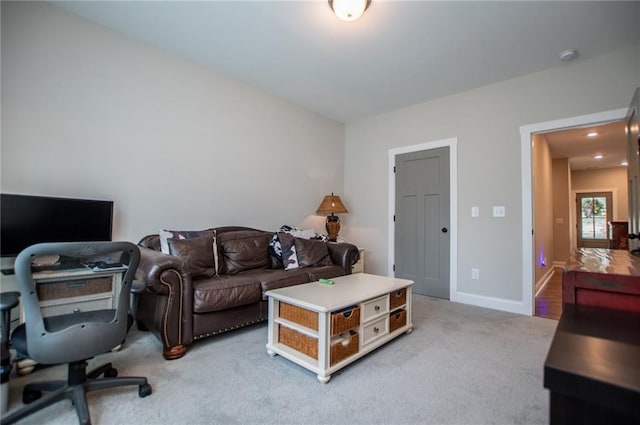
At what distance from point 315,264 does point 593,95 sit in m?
3.07

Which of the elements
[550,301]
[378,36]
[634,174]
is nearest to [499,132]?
[634,174]

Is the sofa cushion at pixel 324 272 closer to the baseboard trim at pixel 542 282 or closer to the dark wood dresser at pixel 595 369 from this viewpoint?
the dark wood dresser at pixel 595 369

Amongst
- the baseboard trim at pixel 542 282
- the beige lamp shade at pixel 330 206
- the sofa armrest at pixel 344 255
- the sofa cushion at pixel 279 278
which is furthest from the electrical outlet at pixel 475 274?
the sofa cushion at pixel 279 278

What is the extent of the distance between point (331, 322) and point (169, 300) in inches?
41.8

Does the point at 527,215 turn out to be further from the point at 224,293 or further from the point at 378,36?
the point at 224,293

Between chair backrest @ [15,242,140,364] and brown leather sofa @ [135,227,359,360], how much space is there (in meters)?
0.26

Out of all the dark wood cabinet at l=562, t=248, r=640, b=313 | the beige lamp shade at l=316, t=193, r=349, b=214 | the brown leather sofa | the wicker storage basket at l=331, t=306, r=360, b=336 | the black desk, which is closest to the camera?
the black desk

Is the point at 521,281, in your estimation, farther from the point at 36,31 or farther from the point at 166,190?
the point at 36,31

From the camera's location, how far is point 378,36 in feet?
8.21

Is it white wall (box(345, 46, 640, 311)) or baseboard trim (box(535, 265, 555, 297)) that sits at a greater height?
white wall (box(345, 46, 640, 311))

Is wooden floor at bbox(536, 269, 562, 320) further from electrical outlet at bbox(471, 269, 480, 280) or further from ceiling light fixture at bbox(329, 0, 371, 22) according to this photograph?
ceiling light fixture at bbox(329, 0, 371, 22)

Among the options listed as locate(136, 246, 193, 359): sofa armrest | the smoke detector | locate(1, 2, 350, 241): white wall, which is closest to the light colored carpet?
locate(136, 246, 193, 359): sofa armrest

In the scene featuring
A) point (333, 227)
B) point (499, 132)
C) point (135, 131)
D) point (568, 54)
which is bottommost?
point (333, 227)

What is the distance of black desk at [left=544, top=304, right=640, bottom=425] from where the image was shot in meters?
0.52
